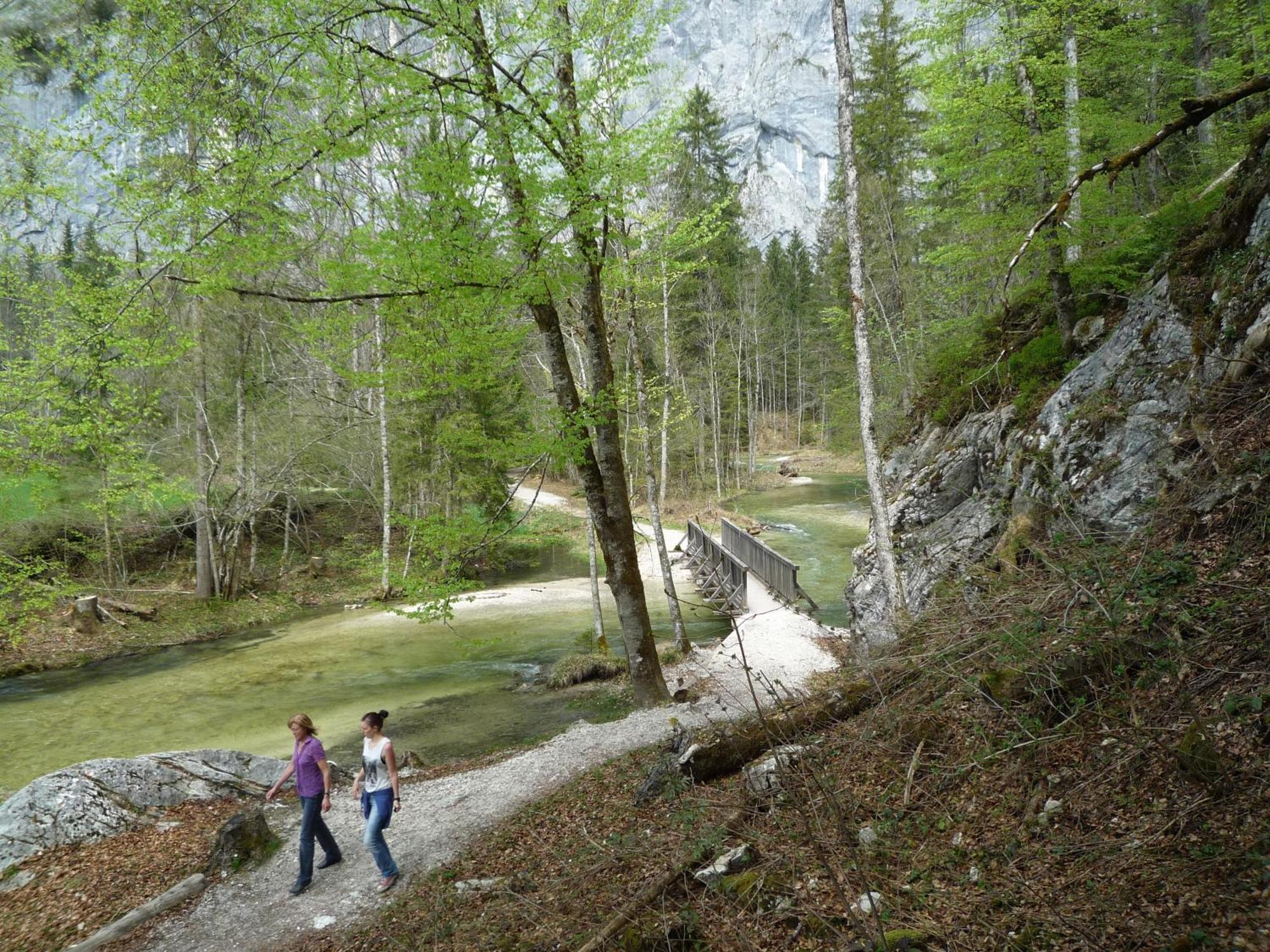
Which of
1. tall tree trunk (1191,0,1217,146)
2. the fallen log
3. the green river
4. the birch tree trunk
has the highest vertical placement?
tall tree trunk (1191,0,1217,146)

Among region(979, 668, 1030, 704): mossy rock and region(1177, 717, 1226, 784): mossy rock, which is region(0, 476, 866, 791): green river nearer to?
region(979, 668, 1030, 704): mossy rock

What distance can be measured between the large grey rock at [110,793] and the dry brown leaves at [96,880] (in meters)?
0.21

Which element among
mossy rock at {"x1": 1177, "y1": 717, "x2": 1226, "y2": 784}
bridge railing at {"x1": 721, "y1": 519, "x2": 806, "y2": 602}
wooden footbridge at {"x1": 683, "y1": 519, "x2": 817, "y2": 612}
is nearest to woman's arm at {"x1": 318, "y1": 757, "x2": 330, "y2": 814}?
mossy rock at {"x1": 1177, "y1": 717, "x2": 1226, "y2": 784}

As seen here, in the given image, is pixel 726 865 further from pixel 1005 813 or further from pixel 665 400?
pixel 665 400

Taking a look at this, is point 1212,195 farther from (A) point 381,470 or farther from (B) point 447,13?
(A) point 381,470

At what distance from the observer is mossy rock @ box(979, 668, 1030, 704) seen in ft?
12.3

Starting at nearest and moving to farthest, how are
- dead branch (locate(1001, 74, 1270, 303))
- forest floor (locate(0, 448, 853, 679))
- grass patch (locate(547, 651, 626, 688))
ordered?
dead branch (locate(1001, 74, 1270, 303))
grass patch (locate(547, 651, 626, 688))
forest floor (locate(0, 448, 853, 679))

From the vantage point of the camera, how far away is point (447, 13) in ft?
15.9

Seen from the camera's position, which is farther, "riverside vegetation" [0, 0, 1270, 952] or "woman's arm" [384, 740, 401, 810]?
"woman's arm" [384, 740, 401, 810]

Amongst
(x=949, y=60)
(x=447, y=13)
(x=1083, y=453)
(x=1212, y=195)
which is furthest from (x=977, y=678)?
(x=949, y=60)

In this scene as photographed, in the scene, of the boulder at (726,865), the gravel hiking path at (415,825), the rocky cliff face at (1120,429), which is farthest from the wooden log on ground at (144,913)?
the rocky cliff face at (1120,429)

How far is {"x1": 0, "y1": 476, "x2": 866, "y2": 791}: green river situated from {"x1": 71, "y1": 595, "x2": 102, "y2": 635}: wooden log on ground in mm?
1919

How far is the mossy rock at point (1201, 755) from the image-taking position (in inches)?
102

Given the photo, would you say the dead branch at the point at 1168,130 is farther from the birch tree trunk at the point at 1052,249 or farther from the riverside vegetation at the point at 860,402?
the birch tree trunk at the point at 1052,249
